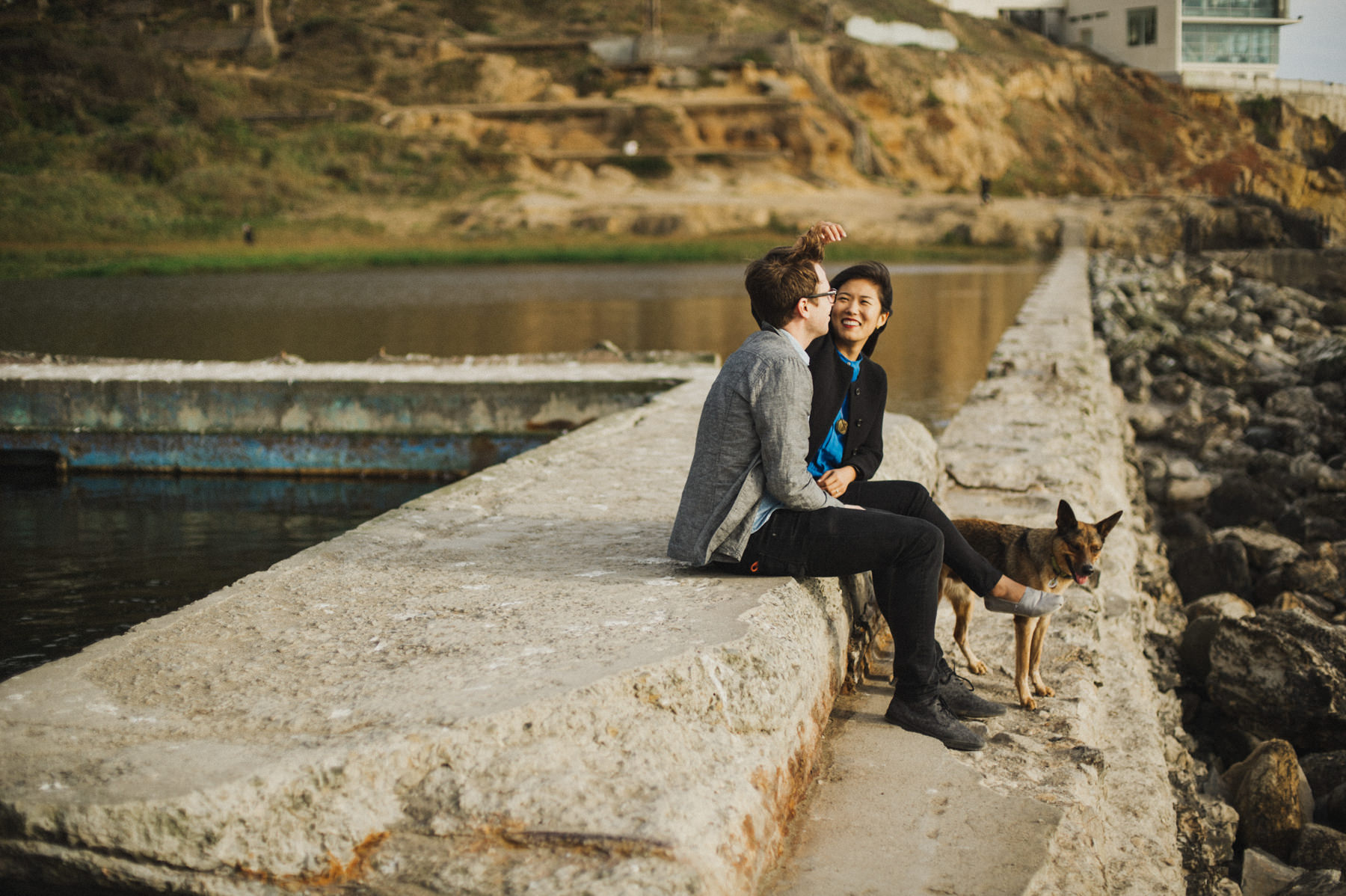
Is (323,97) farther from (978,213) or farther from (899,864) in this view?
(899,864)

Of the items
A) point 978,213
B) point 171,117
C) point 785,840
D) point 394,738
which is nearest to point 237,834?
point 394,738

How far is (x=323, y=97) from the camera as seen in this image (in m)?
58.3

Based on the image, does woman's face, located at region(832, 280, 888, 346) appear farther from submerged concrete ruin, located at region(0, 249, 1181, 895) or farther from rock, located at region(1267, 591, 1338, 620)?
rock, located at region(1267, 591, 1338, 620)

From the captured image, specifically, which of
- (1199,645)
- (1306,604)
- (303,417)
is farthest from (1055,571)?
(303,417)

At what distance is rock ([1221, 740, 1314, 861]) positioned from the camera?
155 inches

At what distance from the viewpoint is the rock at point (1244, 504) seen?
825 cm

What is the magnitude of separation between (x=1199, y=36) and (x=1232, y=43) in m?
1.85

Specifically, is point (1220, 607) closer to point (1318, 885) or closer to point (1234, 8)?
point (1318, 885)

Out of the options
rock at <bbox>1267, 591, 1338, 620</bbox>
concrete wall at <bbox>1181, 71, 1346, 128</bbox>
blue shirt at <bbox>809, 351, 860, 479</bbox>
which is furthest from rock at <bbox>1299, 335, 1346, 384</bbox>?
concrete wall at <bbox>1181, 71, 1346, 128</bbox>

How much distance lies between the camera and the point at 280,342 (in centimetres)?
1574

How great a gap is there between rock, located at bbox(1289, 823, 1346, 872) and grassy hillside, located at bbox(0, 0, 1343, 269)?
4038cm

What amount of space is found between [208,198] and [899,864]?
159ft

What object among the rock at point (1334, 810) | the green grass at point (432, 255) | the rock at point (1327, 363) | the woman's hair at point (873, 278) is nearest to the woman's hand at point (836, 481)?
the woman's hair at point (873, 278)

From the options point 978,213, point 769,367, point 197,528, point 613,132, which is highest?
point 613,132
